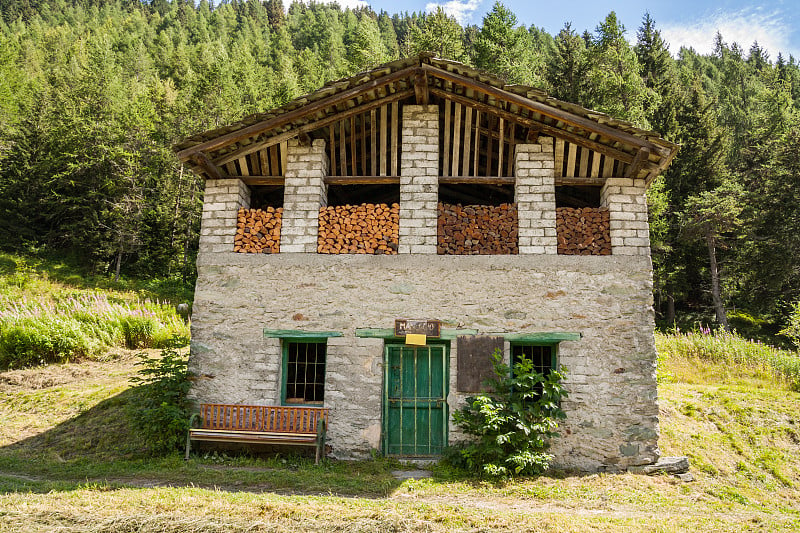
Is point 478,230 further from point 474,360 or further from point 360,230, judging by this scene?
point 474,360

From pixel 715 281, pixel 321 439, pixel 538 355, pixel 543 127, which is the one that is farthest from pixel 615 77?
pixel 321 439

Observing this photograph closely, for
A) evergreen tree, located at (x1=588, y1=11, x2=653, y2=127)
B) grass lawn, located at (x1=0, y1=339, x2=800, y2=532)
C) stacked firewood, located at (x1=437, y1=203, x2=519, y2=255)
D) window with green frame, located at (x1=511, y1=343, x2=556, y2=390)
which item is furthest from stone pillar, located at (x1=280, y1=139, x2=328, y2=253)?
evergreen tree, located at (x1=588, y1=11, x2=653, y2=127)

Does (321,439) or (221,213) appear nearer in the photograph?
(321,439)

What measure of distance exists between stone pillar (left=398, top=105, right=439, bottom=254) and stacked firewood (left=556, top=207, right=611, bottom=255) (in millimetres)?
1945

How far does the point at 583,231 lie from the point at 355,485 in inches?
193

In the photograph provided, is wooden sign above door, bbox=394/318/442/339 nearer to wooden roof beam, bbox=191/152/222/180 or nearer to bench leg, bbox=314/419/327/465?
bench leg, bbox=314/419/327/465

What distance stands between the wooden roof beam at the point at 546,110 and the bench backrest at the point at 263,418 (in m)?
5.27

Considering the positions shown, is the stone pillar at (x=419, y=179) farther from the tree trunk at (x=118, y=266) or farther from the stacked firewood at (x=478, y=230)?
the tree trunk at (x=118, y=266)

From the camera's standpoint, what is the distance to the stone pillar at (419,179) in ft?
27.1

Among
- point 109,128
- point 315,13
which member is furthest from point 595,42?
point 315,13

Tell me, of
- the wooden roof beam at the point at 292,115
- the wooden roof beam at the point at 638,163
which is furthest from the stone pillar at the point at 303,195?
the wooden roof beam at the point at 638,163

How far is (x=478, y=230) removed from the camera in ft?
27.3

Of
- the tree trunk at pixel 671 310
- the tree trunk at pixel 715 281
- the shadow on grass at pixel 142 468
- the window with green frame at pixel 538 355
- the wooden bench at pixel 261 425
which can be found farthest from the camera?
the tree trunk at pixel 671 310

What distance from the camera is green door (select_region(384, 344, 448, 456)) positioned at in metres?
7.88
